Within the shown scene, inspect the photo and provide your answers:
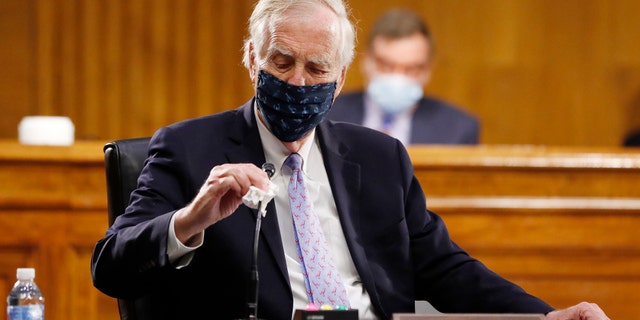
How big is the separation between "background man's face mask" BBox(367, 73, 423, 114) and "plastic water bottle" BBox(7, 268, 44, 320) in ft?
9.71

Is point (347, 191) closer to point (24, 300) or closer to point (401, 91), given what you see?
point (24, 300)

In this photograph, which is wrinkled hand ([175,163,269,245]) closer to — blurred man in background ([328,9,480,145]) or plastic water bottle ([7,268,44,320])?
plastic water bottle ([7,268,44,320])

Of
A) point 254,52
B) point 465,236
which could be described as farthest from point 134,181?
point 465,236

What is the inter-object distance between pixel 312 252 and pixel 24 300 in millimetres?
712

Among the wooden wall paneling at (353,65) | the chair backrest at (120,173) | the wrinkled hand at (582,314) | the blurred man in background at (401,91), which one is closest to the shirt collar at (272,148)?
the chair backrest at (120,173)

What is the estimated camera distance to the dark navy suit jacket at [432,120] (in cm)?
531

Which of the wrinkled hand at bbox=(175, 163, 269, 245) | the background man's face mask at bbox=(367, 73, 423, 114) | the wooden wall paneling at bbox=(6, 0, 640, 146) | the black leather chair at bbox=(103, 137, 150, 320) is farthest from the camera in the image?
the wooden wall paneling at bbox=(6, 0, 640, 146)

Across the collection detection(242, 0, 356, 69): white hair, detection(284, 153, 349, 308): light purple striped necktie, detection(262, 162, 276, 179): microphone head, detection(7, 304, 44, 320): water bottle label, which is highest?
detection(242, 0, 356, 69): white hair

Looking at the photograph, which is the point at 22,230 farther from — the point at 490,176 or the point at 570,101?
the point at 570,101

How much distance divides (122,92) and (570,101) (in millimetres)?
2658

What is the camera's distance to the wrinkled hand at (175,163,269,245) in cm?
182

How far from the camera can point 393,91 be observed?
5328mm

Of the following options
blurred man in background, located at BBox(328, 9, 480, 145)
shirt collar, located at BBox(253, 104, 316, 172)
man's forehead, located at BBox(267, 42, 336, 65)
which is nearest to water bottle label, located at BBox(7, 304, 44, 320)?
shirt collar, located at BBox(253, 104, 316, 172)

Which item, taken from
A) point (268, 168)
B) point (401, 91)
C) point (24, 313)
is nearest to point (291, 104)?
point (268, 168)
